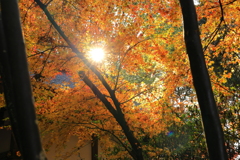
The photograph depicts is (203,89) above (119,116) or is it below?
below

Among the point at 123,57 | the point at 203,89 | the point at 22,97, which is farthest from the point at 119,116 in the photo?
the point at 22,97

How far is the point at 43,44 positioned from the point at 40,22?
1.01 meters

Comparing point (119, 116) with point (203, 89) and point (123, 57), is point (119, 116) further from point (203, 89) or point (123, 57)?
point (203, 89)

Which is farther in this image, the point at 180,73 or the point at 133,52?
the point at 133,52

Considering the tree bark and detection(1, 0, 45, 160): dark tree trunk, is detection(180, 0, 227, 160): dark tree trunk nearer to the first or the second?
detection(1, 0, 45, 160): dark tree trunk

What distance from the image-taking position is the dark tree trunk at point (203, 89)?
8.96 feet

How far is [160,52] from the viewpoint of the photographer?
5938 millimetres

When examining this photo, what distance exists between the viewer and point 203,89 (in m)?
2.83

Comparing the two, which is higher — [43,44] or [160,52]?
[43,44]

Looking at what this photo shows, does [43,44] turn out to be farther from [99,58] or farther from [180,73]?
[180,73]

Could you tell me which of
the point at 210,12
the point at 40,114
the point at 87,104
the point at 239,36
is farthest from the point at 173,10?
the point at 40,114

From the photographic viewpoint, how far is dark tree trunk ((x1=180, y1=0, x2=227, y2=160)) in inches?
108

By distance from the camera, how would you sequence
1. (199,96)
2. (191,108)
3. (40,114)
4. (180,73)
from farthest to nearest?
(191,108), (40,114), (180,73), (199,96)

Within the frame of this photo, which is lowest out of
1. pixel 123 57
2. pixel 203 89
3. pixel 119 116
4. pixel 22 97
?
pixel 22 97
